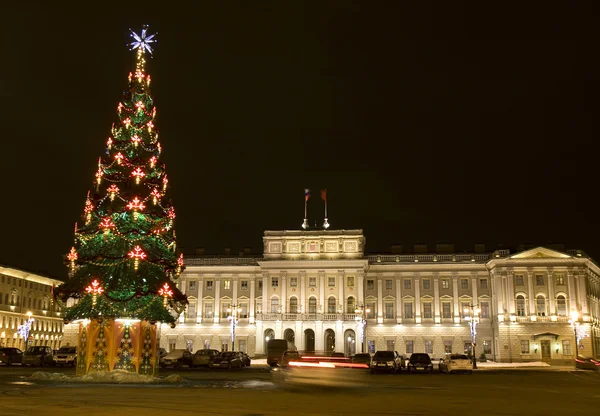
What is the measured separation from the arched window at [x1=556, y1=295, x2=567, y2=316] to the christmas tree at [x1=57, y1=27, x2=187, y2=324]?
60362 millimetres

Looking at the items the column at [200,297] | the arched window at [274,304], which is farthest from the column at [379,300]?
the column at [200,297]

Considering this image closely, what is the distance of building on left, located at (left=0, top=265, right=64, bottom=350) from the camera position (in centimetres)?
8956

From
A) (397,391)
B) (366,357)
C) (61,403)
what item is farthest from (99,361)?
(366,357)

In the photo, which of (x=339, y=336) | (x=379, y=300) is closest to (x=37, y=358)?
(x=339, y=336)

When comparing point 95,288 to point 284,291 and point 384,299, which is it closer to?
point 284,291

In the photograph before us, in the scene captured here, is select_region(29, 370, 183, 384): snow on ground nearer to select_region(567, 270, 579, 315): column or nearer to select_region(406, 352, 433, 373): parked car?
select_region(406, 352, 433, 373): parked car

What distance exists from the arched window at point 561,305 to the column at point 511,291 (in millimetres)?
4986

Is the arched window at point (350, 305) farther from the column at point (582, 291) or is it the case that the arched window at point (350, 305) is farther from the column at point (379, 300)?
the column at point (582, 291)

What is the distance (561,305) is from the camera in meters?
77.7

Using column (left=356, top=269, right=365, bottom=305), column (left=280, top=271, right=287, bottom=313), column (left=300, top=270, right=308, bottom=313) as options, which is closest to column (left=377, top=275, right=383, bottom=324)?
column (left=356, top=269, right=365, bottom=305)

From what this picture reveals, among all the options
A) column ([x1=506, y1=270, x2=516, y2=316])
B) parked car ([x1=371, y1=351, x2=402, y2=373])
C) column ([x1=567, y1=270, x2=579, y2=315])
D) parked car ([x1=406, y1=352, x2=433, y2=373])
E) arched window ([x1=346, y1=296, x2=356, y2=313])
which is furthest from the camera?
arched window ([x1=346, y1=296, x2=356, y2=313])

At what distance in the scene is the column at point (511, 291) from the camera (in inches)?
3071

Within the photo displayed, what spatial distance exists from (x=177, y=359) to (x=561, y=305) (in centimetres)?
4800

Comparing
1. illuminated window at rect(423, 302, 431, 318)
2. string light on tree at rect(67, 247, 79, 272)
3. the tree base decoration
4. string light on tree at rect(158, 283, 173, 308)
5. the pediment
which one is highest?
the pediment
